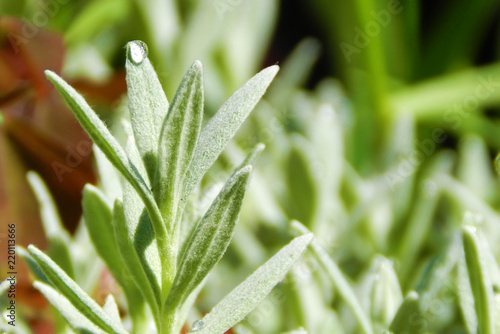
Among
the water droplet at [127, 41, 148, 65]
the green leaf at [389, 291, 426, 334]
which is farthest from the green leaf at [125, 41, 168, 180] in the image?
the green leaf at [389, 291, 426, 334]

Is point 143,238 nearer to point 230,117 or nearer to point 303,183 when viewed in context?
point 230,117

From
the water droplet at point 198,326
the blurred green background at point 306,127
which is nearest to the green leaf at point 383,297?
the blurred green background at point 306,127

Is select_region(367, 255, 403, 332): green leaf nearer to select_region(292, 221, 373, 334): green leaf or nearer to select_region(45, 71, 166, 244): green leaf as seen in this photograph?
select_region(292, 221, 373, 334): green leaf

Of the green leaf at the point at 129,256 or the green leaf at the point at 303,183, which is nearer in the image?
the green leaf at the point at 129,256

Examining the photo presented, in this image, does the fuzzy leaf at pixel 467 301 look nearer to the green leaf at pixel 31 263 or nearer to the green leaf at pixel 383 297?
the green leaf at pixel 383 297

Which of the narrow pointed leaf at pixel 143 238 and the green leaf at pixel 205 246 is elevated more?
the narrow pointed leaf at pixel 143 238

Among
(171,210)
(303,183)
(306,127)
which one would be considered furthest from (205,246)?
(306,127)
